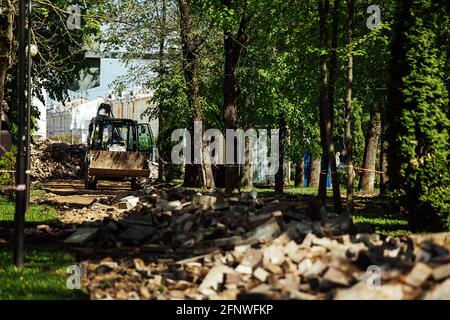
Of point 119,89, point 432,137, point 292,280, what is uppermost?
point 119,89

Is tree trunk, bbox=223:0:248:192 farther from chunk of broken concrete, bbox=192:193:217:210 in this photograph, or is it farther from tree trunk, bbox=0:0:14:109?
chunk of broken concrete, bbox=192:193:217:210

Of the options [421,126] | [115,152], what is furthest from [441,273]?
[115,152]

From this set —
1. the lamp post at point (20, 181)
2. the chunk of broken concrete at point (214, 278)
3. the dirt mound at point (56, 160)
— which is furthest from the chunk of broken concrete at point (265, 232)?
the dirt mound at point (56, 160)

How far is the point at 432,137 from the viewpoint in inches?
609

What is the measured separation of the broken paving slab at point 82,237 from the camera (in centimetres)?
1290

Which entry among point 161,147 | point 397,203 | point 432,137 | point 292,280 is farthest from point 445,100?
point 161,147

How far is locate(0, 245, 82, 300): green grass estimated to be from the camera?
28.6ft

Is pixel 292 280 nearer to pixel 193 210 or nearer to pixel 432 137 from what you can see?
pixel 193 210

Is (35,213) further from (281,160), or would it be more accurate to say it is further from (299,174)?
(299,174)

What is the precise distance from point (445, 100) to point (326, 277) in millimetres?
Answer: 9029

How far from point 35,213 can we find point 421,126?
960 cm

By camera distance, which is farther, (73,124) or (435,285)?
(73,124)

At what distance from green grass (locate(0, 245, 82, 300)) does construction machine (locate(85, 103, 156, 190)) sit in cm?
1729

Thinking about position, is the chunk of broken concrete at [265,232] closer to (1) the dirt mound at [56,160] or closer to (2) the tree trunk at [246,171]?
(2) the tree trunk at [246,171]
